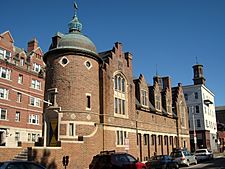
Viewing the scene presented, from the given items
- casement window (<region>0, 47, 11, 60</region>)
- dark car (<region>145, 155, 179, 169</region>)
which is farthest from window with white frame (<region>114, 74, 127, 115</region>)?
casement window (<region>0, 47, 11, 60</region>)

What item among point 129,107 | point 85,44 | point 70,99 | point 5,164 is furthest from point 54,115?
point 5,164

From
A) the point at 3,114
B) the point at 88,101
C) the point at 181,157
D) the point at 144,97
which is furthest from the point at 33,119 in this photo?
the point at 181,157

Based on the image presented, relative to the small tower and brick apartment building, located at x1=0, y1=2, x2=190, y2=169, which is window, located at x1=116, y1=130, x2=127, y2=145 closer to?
brick apartment building, located at x1=0, y1=2, x2=190, y2=169

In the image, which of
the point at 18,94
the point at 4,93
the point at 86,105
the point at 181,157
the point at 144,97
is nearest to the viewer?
the point at 86,105

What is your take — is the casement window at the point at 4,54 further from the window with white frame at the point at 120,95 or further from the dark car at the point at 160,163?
the dark car at the point at 160,163

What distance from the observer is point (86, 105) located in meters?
27.5

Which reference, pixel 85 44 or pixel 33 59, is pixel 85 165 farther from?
pixel 33 59

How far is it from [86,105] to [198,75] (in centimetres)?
5150

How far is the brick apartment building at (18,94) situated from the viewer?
42.1 metres

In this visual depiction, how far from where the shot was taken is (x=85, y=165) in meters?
24.8

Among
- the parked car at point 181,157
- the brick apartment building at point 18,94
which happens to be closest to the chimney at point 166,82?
the parked car at point 181,157

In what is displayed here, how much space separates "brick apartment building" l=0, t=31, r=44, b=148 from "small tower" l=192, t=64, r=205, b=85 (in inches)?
1560

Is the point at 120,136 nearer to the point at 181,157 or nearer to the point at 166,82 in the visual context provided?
the point at 181,157

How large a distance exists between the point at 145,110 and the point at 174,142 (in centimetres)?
1302
